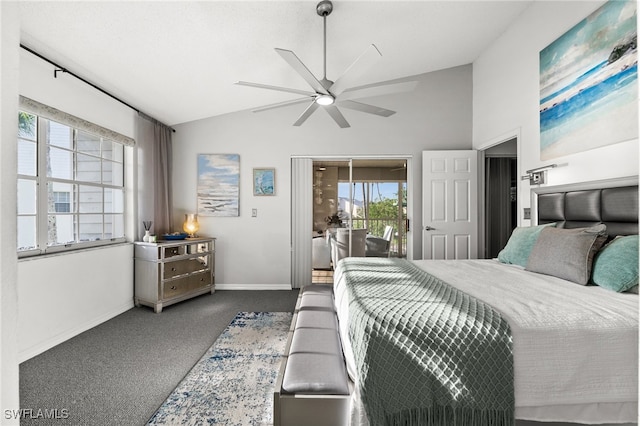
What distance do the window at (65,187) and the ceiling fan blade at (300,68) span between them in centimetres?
214

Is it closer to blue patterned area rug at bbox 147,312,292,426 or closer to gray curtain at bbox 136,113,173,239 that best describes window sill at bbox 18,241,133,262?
gray curtain at bbox 136,113,173,239

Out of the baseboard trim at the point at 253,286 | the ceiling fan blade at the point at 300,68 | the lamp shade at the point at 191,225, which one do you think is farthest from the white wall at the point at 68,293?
the ceiling fan blade at the point at 300,68

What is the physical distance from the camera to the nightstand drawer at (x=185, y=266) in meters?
3.70

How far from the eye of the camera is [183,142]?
4.57 meters

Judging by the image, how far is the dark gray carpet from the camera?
6.03 ft

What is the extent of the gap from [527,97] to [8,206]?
12.9ft

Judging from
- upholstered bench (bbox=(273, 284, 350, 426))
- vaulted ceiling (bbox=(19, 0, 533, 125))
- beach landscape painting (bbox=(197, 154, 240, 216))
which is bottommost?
upholstered bench (bbox=(273, 284, 350, 426))

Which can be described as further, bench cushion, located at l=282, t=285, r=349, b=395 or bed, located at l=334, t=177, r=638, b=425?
bench cushion, located at l=282, t=285, r=349, b=395

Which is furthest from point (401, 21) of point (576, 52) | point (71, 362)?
point (71, 362)

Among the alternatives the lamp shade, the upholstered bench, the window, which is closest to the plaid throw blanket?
the upholstered bench

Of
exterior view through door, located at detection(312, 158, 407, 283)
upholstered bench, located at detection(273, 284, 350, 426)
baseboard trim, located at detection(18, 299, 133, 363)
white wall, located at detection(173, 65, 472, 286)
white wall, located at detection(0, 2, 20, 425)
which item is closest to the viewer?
white wall, located at detection(0, 2, 20, 425)

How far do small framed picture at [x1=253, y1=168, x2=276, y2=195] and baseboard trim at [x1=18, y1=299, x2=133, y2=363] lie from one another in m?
2.19

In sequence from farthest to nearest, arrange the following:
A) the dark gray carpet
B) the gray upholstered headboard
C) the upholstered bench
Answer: the gray upholstered headboard < the dark gray carpet < the upholstered bench

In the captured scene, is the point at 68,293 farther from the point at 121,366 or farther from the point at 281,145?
the point at 281,145
